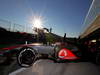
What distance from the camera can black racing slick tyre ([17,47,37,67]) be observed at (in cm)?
298

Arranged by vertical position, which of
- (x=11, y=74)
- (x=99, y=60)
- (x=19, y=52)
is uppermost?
(x=19, y=52)

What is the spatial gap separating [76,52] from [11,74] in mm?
1772

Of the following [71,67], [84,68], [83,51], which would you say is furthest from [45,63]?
[83,51]

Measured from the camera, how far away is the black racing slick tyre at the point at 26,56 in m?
2.98

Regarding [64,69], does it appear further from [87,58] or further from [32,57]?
[32,57]

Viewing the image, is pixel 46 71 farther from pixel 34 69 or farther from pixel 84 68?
pixel 84 68

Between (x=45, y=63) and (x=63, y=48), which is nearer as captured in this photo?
(x=63, y=48)

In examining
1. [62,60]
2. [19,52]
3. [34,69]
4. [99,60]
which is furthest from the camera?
[99,60]

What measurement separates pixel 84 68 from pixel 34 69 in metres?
1.35

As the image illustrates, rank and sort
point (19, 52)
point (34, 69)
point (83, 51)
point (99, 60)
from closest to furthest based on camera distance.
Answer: point (83, 51) < point (19, 52) < point (34, 69) < point (99, 60)

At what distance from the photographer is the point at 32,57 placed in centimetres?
303

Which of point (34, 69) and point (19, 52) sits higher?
point (19, 52)

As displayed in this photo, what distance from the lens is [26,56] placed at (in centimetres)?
301

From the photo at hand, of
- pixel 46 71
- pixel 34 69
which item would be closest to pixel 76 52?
pixel 46 71
